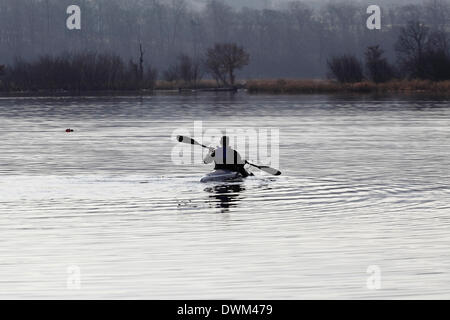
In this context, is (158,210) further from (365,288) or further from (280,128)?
(280,128)

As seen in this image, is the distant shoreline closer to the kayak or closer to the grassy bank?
the grassy bank

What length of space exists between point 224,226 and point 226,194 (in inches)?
238

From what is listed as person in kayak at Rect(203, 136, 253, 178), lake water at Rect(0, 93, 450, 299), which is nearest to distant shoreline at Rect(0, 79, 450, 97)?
lake water at Rect(0, 93, 450, 299)

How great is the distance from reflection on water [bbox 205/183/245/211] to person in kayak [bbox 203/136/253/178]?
3.03ft

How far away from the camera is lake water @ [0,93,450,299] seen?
17.2 meters

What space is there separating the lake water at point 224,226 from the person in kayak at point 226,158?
2.26 ft

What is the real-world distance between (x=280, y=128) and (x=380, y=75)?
299ft

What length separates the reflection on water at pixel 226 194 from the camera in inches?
1075

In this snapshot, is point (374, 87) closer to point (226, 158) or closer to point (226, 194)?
point (226, 158)

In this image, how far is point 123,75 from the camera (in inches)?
6570

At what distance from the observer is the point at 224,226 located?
76.4 feet

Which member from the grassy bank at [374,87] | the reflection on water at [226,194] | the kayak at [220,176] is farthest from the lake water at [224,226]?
the grassy bank at [374,87]

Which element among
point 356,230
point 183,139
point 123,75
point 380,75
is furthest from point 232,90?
point 356,230

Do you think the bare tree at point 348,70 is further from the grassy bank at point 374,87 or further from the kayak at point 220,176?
the kayak at point 220,176
